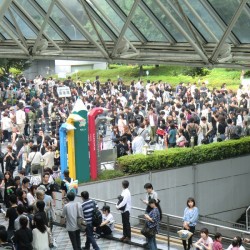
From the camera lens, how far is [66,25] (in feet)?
78.1

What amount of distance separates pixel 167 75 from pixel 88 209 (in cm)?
4427

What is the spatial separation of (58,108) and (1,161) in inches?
452

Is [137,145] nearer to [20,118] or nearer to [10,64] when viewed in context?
[20,118]

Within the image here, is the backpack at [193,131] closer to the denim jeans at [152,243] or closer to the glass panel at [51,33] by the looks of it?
the glass panel at [51,33]

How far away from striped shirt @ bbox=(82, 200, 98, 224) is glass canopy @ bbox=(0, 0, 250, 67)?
337 cm

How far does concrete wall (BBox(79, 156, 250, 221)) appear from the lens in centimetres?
2605

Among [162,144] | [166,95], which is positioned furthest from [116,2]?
[166,95]

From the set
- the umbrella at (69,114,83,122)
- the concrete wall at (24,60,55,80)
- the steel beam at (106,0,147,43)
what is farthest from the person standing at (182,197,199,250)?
the concrete wall at (24,60,55,80)

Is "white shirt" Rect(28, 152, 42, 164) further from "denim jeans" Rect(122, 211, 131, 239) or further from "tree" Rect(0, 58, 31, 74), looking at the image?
"tree" Rect(0, 58, 31, 74)

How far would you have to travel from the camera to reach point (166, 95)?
4247 centimetres

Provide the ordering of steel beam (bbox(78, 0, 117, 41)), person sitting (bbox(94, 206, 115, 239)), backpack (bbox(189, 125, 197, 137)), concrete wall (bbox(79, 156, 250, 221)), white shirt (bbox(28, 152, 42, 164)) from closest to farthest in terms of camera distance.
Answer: person sitting (bbox(94, 206, 115, 239)), steel beam (bbox(78, 0, 117, 41)), white shirt (bbox(28, 152, 42, 164)), concrete wall (bbox(79, 156, 250, 221)), backpack (bbox(189, 125, 197, 137))

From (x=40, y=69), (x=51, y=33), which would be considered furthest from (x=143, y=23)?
(x=40, y=69)

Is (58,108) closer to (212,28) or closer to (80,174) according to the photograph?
(80,174)

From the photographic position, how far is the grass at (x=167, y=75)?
56.8 meters
